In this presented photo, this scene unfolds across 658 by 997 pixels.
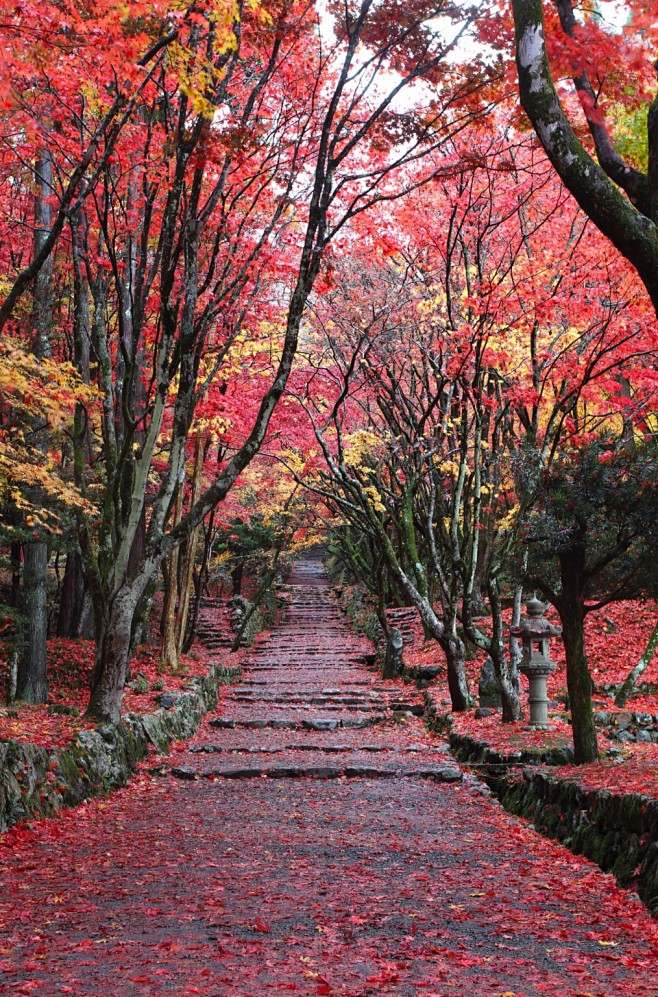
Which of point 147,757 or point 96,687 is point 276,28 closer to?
point 96,687

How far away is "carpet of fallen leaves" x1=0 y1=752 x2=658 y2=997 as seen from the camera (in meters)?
3.53

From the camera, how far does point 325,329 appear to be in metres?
15.1

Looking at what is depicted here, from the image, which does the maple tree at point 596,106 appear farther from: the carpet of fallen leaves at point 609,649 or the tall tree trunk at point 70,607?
the tall tree trunk at point 70,607

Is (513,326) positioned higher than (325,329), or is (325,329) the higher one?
(325,329)

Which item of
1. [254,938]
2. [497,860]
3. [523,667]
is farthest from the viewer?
[523,667]

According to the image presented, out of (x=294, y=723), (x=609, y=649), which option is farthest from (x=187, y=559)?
(x=609, y=649)

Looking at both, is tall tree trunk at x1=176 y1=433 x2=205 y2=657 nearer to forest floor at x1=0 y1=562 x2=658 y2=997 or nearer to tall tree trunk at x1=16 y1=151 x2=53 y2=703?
tall tree trunk at x1=16 y1=151 x2=53 y2=703

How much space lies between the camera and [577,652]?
7.43 meters

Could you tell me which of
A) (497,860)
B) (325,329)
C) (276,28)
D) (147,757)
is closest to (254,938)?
(497,860)

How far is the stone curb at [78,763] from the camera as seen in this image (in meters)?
6.22

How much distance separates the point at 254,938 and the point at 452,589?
921 cm

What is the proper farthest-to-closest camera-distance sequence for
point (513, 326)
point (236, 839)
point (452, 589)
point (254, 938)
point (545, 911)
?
point (452, 589)
point (513, 326)
point (236, 839)
point (545, 911)
point (254, 938)

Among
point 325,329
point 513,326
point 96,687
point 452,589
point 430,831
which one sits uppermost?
point 325,329

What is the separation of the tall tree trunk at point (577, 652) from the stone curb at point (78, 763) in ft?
15.2
